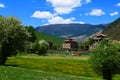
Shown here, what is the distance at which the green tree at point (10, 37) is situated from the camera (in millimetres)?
87750

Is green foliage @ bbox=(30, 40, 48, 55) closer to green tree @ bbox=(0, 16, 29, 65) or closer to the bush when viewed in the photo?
the bush

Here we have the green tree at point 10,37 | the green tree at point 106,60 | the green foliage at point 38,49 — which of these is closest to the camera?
the green tree at point 106,60

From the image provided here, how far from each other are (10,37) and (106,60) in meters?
26.5

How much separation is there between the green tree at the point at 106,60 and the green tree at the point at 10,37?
2174 cm

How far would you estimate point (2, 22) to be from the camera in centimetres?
9038

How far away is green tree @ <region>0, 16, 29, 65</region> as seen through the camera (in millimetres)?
87750

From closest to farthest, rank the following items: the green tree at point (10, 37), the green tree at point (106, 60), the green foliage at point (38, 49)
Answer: the green tree at point (106, 60), the green tree at point (10, 37), the green foliage at point (38, 49)

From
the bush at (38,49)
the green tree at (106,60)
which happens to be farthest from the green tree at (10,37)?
the bush at (38,49)

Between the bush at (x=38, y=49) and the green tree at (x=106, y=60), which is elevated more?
the bush at (x=38, y=49)

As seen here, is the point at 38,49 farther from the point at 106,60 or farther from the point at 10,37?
the point at 106,60

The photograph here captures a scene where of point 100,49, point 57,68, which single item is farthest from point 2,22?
point 100,49

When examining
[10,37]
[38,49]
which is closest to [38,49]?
[38,49]

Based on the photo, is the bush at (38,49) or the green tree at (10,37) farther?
the bush at (38,49)

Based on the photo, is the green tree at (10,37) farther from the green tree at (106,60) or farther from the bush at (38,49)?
the bush at (38,49)
